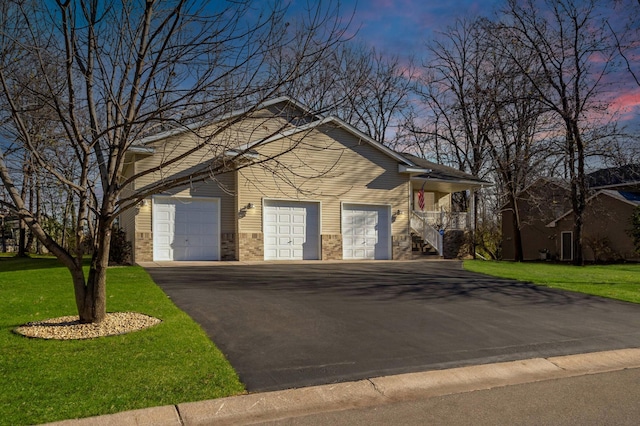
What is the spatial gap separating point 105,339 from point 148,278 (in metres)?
5.87


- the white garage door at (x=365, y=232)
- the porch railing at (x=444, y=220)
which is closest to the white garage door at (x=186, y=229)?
the white garage door at (x=365, y=232)

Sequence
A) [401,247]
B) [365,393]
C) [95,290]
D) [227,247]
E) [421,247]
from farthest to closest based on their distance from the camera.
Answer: [421,247], [401,247], [227,247], [95,290], [365,393]

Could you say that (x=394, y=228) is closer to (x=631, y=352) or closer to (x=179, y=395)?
(x=631, y=352)

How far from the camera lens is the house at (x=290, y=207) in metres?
16.9

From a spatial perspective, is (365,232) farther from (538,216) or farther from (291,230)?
(538,216)

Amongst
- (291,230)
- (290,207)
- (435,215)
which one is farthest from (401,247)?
(290,207)

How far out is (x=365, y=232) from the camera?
20.2 m

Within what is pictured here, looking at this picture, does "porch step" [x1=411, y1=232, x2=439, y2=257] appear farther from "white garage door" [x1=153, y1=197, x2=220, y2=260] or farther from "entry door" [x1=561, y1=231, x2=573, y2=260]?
"entry door" [x1=561, y1=231, x2=573, y2=260]

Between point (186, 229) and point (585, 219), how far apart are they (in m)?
23.4

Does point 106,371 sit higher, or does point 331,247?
point 331,247

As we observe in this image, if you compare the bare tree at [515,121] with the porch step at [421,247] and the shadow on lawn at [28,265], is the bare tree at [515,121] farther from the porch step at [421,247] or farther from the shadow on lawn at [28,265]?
the shadow on lawn at [28,265]

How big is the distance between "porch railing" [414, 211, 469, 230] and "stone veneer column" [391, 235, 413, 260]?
2.12 meters

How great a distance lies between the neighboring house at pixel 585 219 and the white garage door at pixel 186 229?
16.9 m

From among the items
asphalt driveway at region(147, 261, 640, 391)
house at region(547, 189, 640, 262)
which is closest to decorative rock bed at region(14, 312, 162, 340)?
asphalt driveway at region(147, 261, 640, 391)
